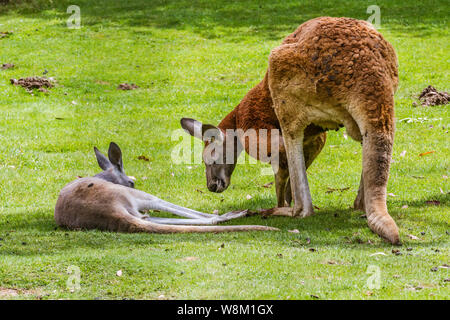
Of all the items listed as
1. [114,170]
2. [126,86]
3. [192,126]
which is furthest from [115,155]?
[126,86]

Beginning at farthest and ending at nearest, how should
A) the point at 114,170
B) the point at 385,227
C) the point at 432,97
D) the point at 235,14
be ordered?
the point at 235,14 → the point at 432,97 → the point at 114,170 → the point at 385,227

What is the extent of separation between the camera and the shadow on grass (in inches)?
883

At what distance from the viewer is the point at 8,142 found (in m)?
13.5

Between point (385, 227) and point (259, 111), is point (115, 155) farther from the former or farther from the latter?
point (385, 227)

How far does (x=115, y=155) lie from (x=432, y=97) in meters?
8.72

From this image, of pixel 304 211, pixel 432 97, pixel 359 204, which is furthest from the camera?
pixel 432 97

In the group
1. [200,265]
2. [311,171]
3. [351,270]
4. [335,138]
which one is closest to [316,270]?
[351,270]

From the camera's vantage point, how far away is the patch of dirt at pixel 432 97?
48.5 ft

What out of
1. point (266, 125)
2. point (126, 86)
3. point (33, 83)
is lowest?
point (126, 86)

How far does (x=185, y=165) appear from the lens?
12.1m

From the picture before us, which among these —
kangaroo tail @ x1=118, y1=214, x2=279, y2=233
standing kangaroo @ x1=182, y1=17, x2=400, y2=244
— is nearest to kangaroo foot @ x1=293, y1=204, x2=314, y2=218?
standing kangaroo @ x1=182, y1=17, x2=400, y2=244

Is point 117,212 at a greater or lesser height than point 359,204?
greater

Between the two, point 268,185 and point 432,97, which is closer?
point 268,185

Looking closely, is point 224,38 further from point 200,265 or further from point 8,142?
point 200,265
